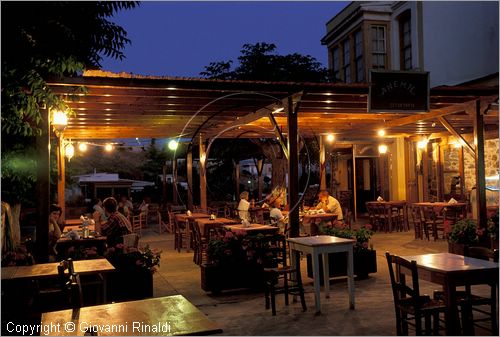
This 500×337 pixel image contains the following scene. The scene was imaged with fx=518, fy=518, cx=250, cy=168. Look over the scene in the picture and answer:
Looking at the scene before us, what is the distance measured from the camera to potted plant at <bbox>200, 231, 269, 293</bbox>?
6691mm

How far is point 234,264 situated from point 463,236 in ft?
13.0

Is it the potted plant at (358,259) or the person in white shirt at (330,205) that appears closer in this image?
the potted plant at (358,259)

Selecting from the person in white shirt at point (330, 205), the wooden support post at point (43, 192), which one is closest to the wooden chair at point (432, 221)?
the person in white shirt at point (330, 205)

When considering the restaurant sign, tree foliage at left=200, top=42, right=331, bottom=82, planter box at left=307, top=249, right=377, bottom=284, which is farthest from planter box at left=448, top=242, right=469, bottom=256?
tree foliage at left=200, top=42, right=331, bottom=82

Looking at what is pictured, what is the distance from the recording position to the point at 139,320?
3.20 metres

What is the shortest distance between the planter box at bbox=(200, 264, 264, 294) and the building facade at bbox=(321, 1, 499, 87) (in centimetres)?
1125

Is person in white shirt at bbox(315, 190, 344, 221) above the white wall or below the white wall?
below

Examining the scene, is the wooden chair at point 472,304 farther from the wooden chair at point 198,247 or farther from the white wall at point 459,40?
A: the white wall at point 459,40

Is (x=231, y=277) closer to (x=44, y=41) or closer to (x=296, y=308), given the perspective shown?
(x=296, y=308)

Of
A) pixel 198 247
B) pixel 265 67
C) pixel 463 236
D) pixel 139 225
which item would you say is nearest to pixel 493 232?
pixel 463 236

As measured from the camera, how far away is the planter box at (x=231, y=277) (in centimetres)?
667

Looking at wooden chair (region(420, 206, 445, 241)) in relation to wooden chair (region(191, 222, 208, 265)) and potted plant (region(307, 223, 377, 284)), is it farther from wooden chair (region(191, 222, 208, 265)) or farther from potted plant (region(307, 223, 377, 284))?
wooden chair (region(191, 222, 208, 265))

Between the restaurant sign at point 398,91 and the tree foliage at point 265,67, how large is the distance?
13039 millimetres

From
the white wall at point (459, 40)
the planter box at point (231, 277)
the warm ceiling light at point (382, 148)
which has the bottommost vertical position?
the planter box at point (231, 277)
